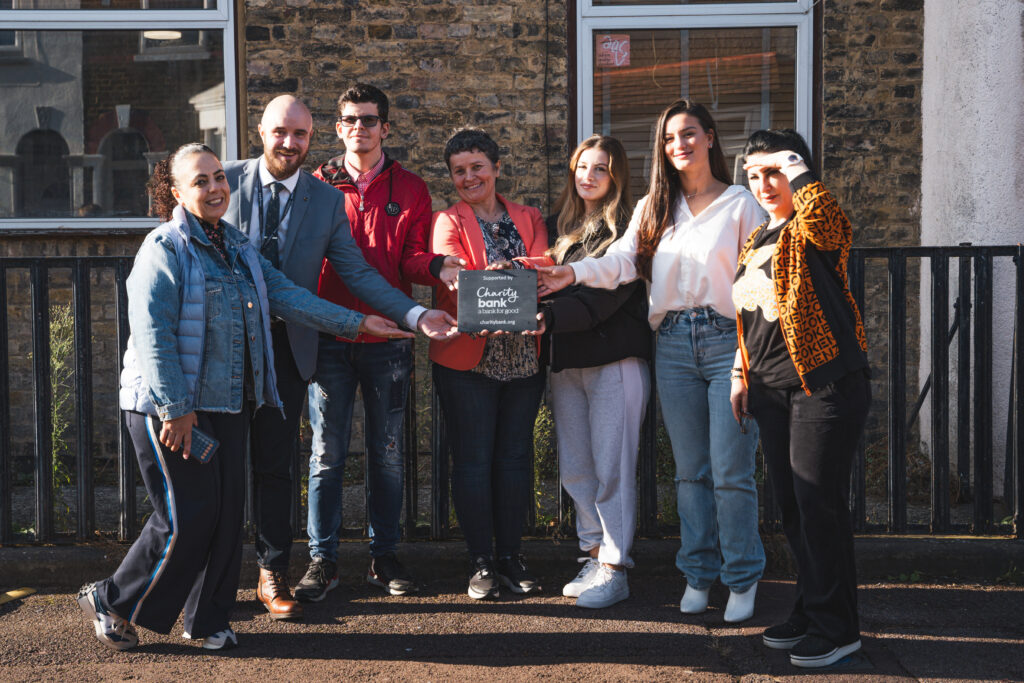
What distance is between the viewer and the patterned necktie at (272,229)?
4230 millimetres

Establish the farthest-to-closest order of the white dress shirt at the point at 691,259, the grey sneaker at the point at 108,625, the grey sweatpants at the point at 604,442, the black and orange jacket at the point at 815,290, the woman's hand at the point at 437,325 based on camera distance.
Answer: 1. the grey sweatpants at the point at 604,442
2. the woman's hand at the point at 437,325
3. the white dress shirt at the point at 691,259
4. the grey sneaker at the point at 108,625
5. the black and orange jacket at the point at 815,290

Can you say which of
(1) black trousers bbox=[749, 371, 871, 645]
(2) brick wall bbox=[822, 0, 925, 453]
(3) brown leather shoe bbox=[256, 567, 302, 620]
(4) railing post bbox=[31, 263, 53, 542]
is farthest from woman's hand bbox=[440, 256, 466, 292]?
(2) brick wall bbox=[822, 0, 925, 453]

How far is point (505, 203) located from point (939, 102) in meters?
3.61

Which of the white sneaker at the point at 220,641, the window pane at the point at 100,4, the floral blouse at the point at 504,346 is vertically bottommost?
the white sneaker at the point at 220,641

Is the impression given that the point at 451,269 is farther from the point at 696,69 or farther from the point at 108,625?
the point at 696,69

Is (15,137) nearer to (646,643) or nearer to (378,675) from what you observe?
(378,675)

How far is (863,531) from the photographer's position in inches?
192

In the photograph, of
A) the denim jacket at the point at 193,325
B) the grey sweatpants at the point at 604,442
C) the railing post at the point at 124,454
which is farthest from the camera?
the railing post at the point at 124,454

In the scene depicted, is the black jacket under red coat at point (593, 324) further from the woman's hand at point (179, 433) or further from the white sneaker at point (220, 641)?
the white sneaker at point (220, 641)

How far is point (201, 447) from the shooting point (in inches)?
145

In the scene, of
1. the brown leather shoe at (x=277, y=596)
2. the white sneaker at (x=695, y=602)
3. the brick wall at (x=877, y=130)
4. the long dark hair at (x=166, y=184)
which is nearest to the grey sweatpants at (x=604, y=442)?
the white sneaker at (x=695, y=602)

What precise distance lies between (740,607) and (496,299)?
160cm

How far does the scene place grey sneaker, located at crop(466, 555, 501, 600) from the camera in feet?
14.5

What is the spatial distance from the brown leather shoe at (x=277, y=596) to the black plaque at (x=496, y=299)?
1.35 m
